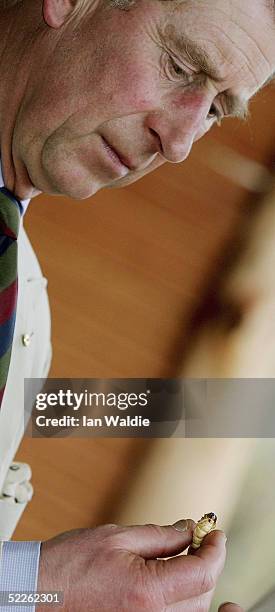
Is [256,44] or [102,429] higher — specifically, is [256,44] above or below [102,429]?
above

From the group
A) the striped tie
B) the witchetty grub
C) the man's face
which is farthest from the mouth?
the witchetty grub

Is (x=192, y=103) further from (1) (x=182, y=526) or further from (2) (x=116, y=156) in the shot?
(1) (x=182, y=526)

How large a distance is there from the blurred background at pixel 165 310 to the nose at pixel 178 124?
39 cm

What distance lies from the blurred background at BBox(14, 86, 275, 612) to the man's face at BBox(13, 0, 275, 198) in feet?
1.24

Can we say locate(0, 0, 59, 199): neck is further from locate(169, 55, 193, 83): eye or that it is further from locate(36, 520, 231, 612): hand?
locate(36, 520, 231, 612): hand

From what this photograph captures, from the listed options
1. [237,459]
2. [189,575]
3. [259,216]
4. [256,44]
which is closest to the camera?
[189,575]

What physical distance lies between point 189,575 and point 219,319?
56cm

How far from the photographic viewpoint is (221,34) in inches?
25.1

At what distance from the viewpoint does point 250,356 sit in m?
1.01

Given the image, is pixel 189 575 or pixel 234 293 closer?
pixel 189 575

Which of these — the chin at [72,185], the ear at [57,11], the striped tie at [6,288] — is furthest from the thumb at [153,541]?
the ear at [57,11]

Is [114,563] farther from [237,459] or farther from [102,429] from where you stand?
[237,459]

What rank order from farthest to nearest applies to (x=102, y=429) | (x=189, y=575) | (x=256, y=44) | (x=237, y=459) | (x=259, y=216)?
(x=259, y=216)
(x=237, y=459)
(x=102, y=429)
(x=256, y=44)
(x=189, y=575)

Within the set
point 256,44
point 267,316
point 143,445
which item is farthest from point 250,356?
point 256,44
